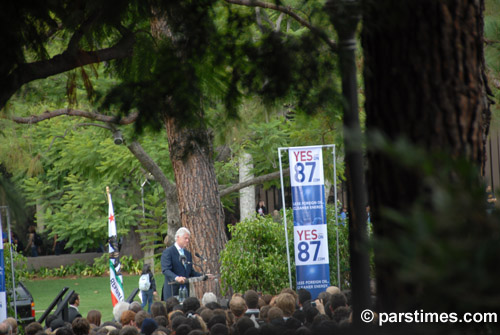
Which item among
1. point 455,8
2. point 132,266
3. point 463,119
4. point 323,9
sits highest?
point 323,9

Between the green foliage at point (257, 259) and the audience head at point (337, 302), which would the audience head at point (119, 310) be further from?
the audience head at point (337, 302)

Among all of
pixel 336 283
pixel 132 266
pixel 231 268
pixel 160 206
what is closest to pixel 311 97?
pixel 231 268

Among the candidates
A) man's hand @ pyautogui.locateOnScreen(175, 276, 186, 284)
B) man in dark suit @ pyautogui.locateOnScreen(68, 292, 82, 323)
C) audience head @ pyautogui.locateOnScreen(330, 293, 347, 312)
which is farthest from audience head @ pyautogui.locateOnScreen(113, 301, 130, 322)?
audience head @ pyautogui.locateOnScreen(330, 293, 347, 312)

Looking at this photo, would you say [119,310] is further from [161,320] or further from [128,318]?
[161,320]

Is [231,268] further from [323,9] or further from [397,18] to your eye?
[397,18]

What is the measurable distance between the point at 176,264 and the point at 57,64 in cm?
523

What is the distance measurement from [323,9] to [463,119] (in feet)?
5.13

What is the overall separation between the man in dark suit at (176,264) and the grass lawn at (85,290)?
5.04 metres

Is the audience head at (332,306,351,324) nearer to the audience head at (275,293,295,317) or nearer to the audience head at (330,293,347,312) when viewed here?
the audience head at (330,293,347,312)

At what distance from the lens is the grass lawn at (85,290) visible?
1598 centimetres

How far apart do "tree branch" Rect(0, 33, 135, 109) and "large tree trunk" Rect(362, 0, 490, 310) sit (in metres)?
2.45

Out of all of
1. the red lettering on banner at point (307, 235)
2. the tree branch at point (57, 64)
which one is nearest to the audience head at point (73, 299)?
the red lettering on banner at point (307, 235)

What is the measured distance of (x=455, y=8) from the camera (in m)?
2.85

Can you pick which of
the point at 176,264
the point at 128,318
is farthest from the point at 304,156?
the point at 128,318
